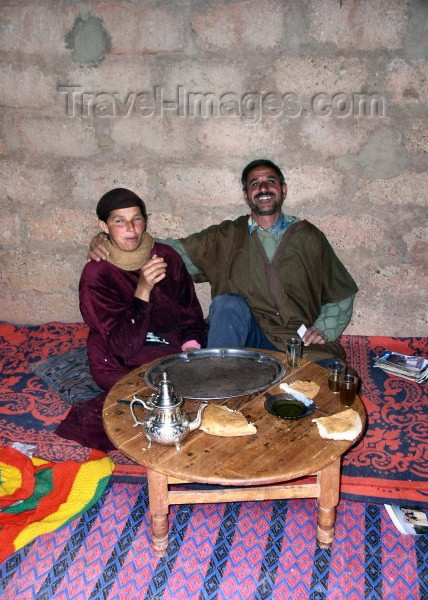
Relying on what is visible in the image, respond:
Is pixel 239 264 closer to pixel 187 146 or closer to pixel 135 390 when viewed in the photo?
pixel 187 146

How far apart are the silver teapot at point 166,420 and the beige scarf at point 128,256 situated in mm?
1130

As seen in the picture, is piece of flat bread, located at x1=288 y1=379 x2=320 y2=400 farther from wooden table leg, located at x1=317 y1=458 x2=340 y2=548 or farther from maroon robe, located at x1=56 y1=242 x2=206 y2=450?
maroon robe, located at x1=56 y1=242 x2=206 y2=450

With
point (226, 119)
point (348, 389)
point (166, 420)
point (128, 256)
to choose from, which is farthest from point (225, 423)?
point (226, 119)

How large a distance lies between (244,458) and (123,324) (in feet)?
3.82

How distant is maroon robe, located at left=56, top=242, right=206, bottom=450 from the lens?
9.18 feet

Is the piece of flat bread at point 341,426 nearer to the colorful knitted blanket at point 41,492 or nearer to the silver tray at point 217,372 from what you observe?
the silver tray at point 217,372

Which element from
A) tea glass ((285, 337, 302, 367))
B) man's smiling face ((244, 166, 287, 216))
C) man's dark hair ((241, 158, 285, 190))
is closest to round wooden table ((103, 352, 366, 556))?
tea glass ((285, 337, 302, 367))

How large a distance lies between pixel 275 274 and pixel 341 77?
1.33 meters

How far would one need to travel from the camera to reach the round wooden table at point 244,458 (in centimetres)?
182

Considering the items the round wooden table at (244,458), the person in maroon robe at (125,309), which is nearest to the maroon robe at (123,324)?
the person in maroon robe at (125,309)

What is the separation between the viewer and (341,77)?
3.45m

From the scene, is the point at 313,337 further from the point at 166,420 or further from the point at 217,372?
the point at 166,420

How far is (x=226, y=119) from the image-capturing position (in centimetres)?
361

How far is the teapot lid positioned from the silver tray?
206 mm
